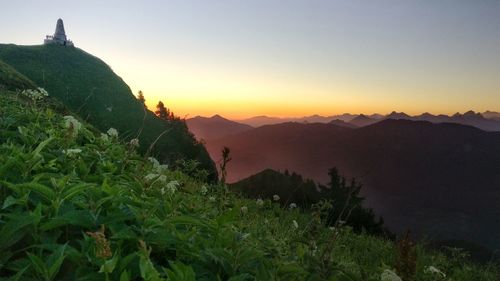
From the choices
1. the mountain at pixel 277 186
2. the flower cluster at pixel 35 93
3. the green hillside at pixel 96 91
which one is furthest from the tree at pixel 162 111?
the flower cluster at pixel 35 93

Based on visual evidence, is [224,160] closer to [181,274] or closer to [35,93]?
[181,274]

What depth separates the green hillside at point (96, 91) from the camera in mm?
44738

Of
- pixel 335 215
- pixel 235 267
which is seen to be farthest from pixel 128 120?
pixel 235 267

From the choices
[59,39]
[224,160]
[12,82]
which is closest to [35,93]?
[224,160]

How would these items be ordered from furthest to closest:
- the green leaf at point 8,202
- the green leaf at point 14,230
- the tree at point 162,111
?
the tree at point 162,111, the green leaf at point 8,202, the green leaf at point 14,230

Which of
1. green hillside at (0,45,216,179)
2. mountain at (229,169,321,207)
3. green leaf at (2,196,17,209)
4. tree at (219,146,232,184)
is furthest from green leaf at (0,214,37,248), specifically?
green hillside at (0,45,216,179)

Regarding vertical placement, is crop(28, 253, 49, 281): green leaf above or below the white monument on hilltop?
below

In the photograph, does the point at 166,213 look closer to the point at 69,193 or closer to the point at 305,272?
the point at 69,193

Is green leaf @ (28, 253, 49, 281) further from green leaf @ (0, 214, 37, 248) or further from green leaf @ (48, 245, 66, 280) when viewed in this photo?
green leaf @ (0, 214, 37, 248)

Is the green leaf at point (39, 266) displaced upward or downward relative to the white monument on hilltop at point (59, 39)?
downward

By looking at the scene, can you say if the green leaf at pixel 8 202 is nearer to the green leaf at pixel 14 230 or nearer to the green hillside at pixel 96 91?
the green leaf at pixel 14 230

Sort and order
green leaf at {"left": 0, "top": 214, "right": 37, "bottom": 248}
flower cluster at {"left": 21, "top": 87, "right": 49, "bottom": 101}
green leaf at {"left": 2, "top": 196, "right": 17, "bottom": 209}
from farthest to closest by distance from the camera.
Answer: flower cluster at {"left": 21, "top": 87, "right": 49, "bottom": 101} → green leaf at {"left": 2, "top": 196, "right": 17, "bottom": 209} → green leaf at {"left": 0, "top": 214, "right": 37, "bottom": 248}

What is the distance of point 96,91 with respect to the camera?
50.2 meters

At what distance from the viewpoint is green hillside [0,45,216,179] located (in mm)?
44738
